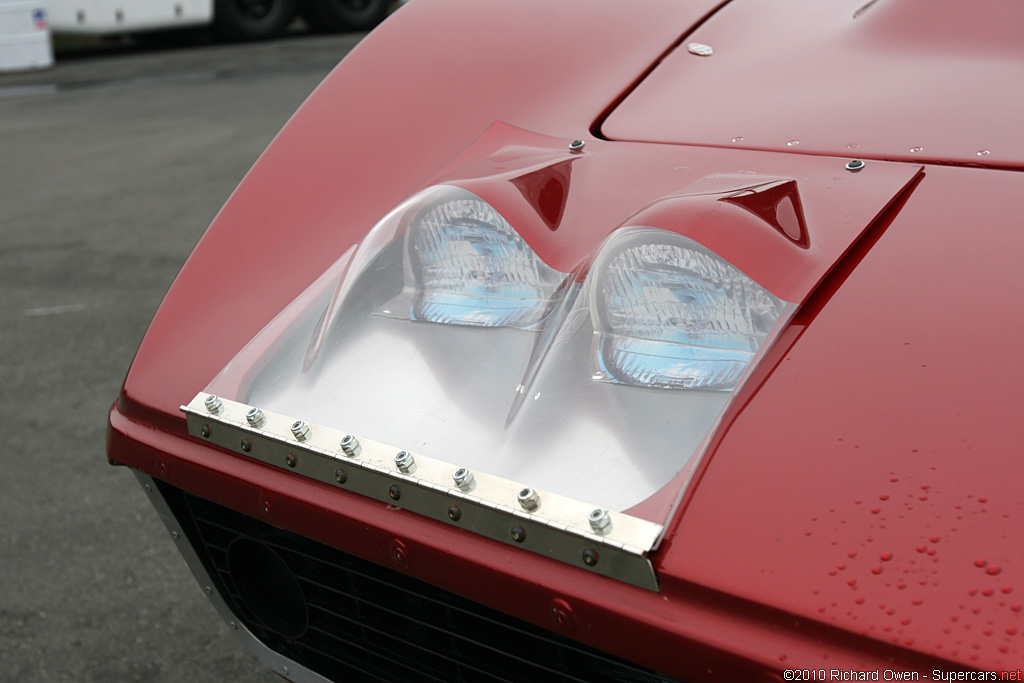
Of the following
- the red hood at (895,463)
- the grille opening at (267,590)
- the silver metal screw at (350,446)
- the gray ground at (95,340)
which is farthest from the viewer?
the gray ground at (95,340)

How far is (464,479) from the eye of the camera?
78cm

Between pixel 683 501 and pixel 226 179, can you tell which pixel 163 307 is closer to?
pixel 683 501

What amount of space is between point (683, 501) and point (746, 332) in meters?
0.16

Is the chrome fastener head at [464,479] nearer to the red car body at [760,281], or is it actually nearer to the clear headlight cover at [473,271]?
the red car body at [760,281]

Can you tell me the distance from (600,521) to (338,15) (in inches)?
366

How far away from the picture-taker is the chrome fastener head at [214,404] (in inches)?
37.1

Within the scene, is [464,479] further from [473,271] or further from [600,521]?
[473,271]

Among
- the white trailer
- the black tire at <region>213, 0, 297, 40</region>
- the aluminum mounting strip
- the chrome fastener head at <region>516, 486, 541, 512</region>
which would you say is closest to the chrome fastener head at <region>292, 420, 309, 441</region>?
the aluminum mounting strip

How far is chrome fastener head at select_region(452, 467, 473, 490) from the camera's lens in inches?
30.7

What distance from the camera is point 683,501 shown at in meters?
0.71

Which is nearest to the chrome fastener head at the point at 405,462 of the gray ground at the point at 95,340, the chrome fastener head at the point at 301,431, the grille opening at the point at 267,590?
the chrome fastener head at the point at 301,431

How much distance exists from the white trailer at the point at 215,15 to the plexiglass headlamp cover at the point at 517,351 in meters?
8.38

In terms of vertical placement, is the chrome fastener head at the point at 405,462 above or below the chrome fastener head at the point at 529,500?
below

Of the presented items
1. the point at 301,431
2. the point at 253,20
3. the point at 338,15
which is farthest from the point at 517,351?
the point at 253,20
